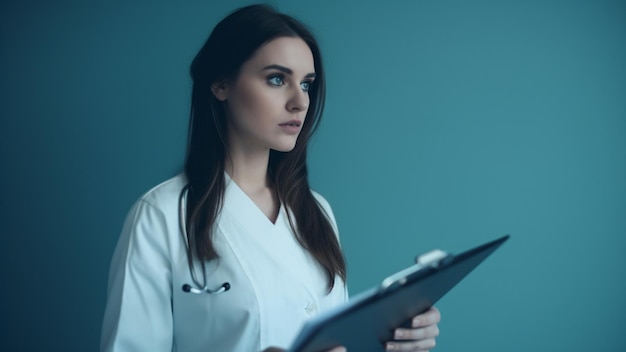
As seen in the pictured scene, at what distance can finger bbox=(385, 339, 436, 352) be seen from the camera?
3.88 ft

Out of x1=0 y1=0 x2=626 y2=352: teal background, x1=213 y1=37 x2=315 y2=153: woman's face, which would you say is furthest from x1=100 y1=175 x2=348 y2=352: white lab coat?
x1=0 y1=0 x2=626 y2=352: teal background

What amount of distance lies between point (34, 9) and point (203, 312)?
1.27m

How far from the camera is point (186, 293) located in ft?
4.22

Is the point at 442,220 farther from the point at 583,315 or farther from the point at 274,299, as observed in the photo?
the point at 274,299

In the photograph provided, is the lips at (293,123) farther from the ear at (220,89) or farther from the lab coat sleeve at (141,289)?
the lab coat sleeve at (141,289)

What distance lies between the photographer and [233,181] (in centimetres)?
143

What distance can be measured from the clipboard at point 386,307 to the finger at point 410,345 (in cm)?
2

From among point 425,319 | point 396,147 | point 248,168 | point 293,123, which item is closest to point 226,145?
point 248,168

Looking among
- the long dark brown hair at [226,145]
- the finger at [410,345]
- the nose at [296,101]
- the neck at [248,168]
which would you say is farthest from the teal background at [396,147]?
the finger at [410,345]

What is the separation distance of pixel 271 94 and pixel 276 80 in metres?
0.05

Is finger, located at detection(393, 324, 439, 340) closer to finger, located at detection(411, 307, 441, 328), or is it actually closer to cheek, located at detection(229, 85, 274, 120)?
finger, located at detection(411, 307, 441, 328)

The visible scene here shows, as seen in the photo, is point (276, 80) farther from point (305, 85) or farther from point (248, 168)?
point (248, 168)

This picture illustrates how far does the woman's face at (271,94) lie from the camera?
1.36 meters

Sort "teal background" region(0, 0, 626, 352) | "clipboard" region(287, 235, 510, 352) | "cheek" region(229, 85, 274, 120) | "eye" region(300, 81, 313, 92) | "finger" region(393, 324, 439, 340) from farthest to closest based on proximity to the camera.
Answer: "teal background" region(0, 0, 626, 352), "eye" region(300, 81, 313, 92), "cheek" region(229, 85, 274, 120), "finger" region(393, 324, 439, 340), "clipboard" region(287, 235, 510, 352)
